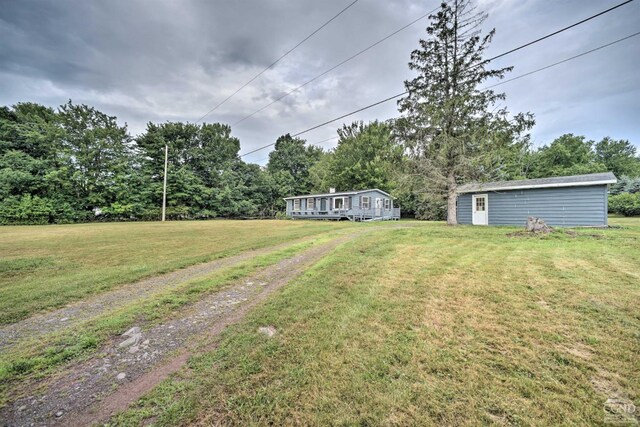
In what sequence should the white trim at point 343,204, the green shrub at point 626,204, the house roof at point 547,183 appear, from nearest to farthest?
1. the house roof at point 547,183
2. the green shrub at point 626,204
3. the white trim at point 343,204

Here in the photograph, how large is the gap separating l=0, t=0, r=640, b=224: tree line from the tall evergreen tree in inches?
2.1

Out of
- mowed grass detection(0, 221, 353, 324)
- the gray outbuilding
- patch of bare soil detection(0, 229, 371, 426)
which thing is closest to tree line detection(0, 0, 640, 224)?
the gray outbuilding

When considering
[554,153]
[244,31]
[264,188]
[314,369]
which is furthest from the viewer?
[264,188]

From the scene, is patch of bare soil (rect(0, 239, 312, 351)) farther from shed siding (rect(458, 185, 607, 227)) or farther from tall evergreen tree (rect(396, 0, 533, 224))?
shed siding (rect(458, 185, 607, 227))

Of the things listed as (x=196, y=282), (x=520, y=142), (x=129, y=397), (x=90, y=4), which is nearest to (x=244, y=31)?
(x=90, y=4)

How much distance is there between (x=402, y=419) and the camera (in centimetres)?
165

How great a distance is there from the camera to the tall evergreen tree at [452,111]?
40.9 feet

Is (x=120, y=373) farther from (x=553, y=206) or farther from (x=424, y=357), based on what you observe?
(x=553, y=206)

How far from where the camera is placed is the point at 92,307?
12.6 ft

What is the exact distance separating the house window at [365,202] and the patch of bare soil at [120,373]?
21.0m

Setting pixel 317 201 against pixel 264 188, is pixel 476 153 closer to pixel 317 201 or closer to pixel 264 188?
pixel 317 201

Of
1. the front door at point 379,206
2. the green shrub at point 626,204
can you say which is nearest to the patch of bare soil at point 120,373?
the front door at point 379,206

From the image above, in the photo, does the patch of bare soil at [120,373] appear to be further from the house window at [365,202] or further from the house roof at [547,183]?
the house window at [365,202]

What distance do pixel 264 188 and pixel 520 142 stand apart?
30.6m
